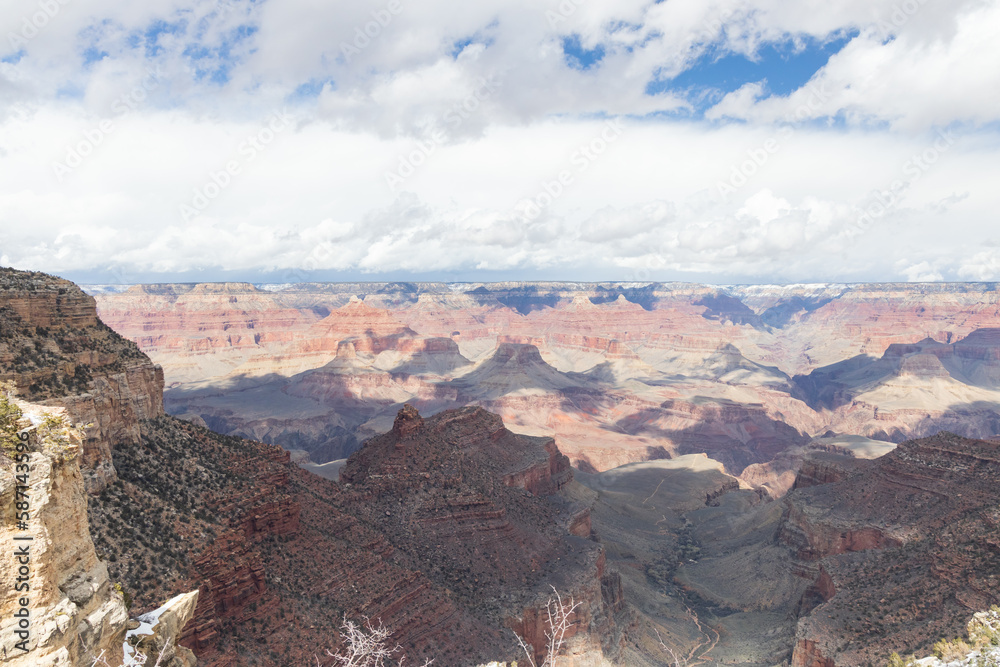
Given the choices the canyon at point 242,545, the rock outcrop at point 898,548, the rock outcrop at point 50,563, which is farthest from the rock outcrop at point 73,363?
the rock outcrop at point 898,548

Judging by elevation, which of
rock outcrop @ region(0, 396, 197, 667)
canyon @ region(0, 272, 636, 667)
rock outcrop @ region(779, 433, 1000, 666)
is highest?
rock outcrop @ region(0, 396, 197, 667)

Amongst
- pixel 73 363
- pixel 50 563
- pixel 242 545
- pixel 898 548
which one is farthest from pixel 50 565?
pixel 898 548

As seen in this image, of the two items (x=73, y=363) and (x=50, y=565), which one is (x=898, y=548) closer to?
(x=50, y=565)

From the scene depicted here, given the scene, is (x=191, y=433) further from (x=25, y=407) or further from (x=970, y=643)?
(x=970, y=643)

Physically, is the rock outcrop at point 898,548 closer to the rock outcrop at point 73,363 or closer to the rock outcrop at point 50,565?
the rock outcrop at point 50,565

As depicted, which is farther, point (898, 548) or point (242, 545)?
point (898, 548)

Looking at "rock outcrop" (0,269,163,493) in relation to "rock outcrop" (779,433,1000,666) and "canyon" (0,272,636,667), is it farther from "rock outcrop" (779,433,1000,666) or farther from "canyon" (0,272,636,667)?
"rock outcrop" (779,433,1000,666)

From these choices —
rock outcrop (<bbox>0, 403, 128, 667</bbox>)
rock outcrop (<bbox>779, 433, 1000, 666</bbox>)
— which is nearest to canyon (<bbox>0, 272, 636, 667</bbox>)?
rock outcrop (<bbox>0, 403, 128, 667</bbox>)

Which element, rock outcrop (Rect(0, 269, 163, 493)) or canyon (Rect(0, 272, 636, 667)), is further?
rock outcrop (Rect(0, 269, 163, 493))

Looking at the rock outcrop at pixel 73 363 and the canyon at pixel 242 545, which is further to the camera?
the rock outcrop at pixel 73 363

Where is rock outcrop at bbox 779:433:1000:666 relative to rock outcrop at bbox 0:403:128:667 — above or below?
below

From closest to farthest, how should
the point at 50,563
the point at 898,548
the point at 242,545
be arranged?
the point at 50,563 < the point at 242,545 < the point at 898,548

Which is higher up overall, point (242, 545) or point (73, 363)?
point (73, 363)
